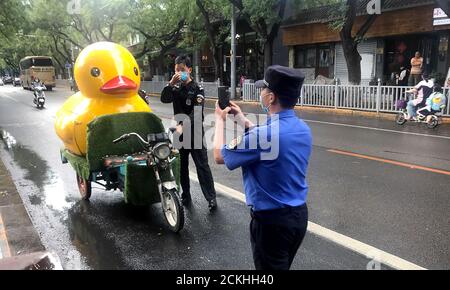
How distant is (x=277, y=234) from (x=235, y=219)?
2548 mm

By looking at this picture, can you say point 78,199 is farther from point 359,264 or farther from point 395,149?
point 395,149

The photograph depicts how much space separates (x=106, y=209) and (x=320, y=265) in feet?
9.39

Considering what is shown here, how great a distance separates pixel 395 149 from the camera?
359 inches

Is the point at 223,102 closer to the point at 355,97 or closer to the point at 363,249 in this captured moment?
the point at 363,249

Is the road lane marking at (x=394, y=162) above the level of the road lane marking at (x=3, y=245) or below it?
below

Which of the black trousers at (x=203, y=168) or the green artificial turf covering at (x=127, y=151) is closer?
the green artificial turf covering at (x=127, y=151)

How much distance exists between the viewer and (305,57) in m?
25.3

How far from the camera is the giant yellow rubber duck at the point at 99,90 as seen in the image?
5.70 metres

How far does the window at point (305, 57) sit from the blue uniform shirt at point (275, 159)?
2301cm

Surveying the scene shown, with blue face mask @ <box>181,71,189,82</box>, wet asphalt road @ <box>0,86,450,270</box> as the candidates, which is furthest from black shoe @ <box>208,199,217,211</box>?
blue face mask @ <box>181,71,189,82</box>

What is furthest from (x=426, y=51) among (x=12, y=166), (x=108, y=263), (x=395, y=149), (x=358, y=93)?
(x=108, y=263)

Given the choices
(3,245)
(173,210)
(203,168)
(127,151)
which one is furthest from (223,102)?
(127,151)

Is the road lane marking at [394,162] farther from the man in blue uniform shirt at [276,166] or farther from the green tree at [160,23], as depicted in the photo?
the green tree at [160,23]

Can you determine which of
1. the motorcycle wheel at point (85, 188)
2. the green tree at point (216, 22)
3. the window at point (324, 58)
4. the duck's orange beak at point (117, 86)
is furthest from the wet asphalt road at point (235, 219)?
the green tree at point (216, 22)
